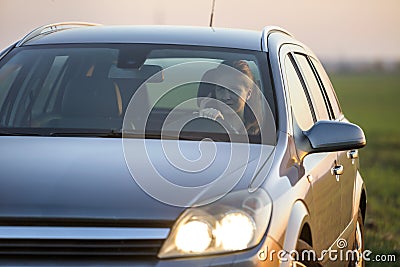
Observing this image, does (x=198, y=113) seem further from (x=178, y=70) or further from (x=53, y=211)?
(x=53, y=211)

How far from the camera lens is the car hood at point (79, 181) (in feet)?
14.9

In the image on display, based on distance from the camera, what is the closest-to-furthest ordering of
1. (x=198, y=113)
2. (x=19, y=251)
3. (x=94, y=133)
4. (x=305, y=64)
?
(x=19, y=251), (x=94, y=133), (x=198, y=113), (x=305, y=64)

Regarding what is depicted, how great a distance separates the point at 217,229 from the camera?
4562 mm

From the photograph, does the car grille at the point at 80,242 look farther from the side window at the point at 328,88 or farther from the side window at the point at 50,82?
the side window at the point at 328,88

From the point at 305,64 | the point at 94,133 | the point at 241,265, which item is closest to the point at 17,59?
the point at 94,133

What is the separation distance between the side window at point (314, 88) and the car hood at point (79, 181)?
1.70 m

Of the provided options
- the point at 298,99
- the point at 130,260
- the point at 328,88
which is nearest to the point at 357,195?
the point at 328,88

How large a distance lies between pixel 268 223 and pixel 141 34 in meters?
2.17

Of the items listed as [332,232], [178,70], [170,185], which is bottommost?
[332,232]

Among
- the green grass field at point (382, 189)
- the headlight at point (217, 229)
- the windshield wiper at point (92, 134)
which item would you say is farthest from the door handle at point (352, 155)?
the headlight at point (217, 229)

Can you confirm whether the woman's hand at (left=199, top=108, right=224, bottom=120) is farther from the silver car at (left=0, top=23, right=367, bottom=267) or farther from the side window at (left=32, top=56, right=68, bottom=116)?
the side window at (left=32, top=56, right=68, bottom=116)

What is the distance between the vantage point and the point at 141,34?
21.5 feet

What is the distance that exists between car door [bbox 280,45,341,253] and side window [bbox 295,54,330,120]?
0.47 feet

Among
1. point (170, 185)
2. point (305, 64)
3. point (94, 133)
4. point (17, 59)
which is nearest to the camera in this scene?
point (170, 185)
